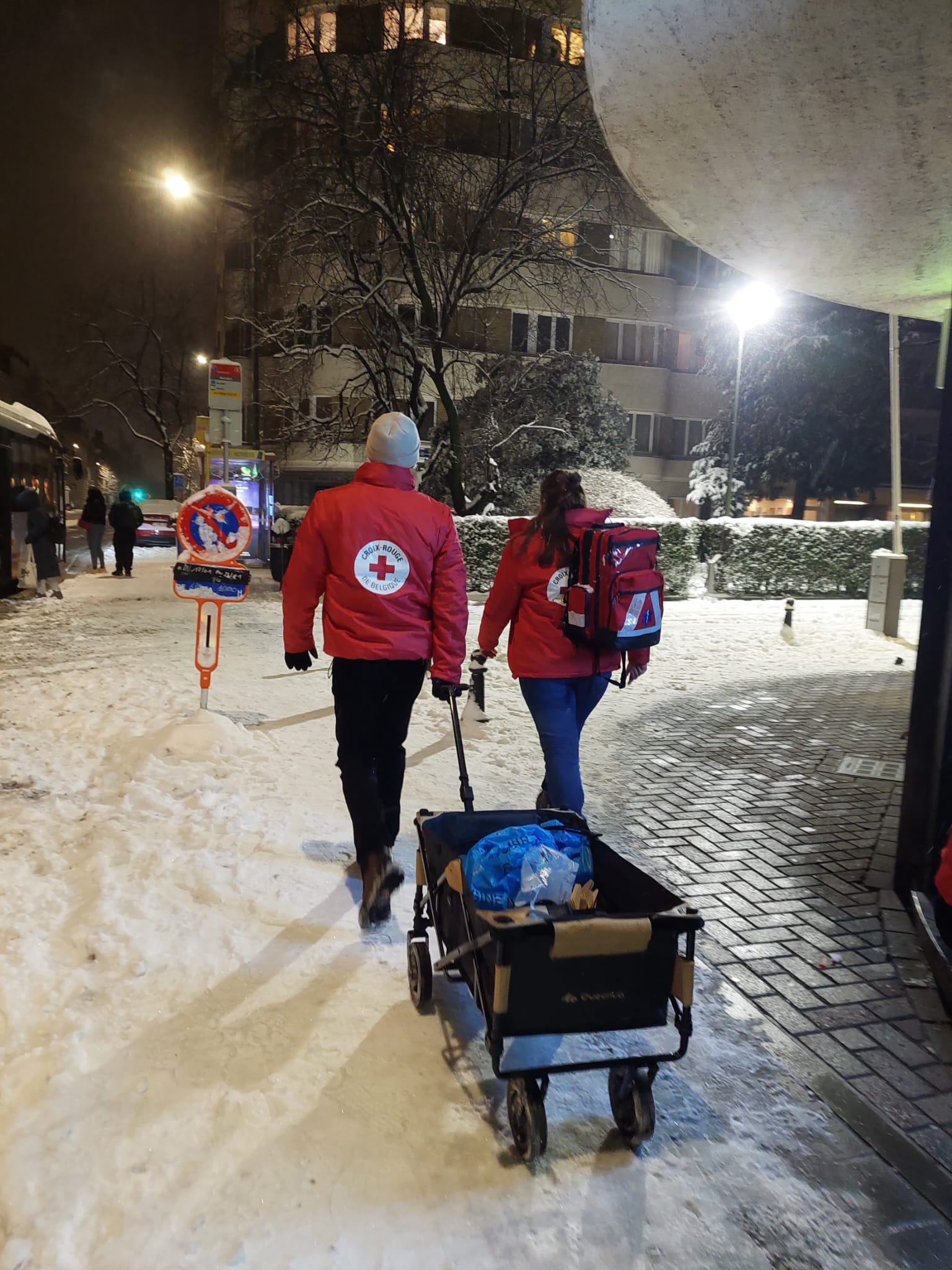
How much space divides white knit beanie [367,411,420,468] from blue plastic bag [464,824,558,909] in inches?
73.1

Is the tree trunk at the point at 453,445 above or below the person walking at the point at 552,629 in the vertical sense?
above

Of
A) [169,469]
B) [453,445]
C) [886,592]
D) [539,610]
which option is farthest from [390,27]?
[169,469]

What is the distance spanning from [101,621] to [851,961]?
12.0 m

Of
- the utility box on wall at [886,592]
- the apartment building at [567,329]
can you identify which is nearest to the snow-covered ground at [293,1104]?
the utility box on wall at [886,592]

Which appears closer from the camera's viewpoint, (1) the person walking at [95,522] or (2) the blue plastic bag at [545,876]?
(2) the blue plastic bag at [545,876]

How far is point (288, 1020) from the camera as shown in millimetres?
3133

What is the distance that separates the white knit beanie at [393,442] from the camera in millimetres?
3934

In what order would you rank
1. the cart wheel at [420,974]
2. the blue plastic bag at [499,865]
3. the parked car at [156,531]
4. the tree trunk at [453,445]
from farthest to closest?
1. the parked car at [156,531]
2. the tree trunk at [453,445]
3. the cart wheel at [420,974]
4. the blue plastic bag at [499,865]

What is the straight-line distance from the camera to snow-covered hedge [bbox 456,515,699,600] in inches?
659

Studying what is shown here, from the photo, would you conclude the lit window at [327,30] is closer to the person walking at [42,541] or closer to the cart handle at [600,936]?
the person walking at [42,541]

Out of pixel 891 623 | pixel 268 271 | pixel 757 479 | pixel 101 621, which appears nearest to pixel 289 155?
pixel 268 271

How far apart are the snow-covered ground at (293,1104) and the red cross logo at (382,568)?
5.28 ft

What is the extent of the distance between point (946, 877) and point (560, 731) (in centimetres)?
197

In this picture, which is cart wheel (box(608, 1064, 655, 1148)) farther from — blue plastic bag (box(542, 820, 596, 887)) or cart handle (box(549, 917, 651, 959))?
blue plastic bag (box(542, 820, 596, 887))
